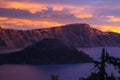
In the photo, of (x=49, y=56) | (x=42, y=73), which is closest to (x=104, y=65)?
(x=42, y=73)

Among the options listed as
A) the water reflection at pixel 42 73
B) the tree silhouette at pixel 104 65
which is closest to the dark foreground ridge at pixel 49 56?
the water reflection at pixel 42 73

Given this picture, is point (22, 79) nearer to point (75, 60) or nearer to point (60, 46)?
point (75, 60)

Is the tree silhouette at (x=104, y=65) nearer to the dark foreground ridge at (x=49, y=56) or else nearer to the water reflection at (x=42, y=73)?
the water reflection at (x=42, y=73)

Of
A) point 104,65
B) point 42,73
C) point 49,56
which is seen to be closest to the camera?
point 104,65

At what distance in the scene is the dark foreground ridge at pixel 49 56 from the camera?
535ft

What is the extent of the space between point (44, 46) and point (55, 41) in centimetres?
618

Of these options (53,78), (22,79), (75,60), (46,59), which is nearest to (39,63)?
(46,59)

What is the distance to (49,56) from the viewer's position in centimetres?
16712

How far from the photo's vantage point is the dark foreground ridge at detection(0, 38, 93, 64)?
16294 centimetres

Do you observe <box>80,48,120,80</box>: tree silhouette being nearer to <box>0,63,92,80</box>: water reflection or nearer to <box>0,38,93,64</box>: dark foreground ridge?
<box>0,63,92,80</box>: water reflection

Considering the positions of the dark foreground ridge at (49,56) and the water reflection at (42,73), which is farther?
the dark foreground ridge at (49,56)

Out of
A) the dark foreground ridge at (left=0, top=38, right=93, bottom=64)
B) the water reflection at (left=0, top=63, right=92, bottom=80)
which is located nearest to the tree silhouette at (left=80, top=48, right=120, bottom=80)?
the water reflection at (left=0, top=63, right=92, bottom=80)

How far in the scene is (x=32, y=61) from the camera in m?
167

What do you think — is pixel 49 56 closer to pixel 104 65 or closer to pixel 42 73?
pixel 42 73
